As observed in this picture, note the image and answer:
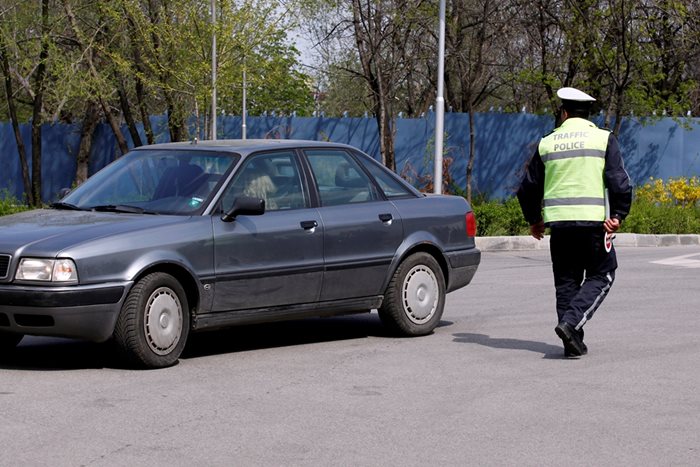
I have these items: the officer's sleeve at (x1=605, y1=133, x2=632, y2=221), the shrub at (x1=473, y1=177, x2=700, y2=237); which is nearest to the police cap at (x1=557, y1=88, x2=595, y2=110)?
the officer's sleeve at (x1=605, y1=133, x2=632, y2=221)

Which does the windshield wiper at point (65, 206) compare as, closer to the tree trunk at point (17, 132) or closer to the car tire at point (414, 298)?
the car tire at point (414, 298)

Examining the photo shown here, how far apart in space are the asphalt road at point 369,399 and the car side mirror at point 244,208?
39.6 inches

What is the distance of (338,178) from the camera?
10.0m

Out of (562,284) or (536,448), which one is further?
(562,284)

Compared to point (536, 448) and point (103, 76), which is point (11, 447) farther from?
point (103, 76)

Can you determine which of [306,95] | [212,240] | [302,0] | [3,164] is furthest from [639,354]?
[306,95]

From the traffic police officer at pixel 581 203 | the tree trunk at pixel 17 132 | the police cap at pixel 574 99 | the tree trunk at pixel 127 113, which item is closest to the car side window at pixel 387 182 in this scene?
the traffic police officer at pixel 581 203

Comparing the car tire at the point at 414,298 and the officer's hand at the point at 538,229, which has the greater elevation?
the officer's hand at the point at 538,229

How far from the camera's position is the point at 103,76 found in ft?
91.8

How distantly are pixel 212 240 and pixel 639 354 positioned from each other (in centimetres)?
319

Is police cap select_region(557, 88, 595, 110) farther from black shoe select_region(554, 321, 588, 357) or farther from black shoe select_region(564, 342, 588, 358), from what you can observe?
black shoe select_region(564, 342, 588, 358)

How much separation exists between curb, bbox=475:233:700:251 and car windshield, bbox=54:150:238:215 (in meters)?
11.0

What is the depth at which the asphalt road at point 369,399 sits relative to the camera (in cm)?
630

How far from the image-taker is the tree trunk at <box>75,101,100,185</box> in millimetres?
30250
